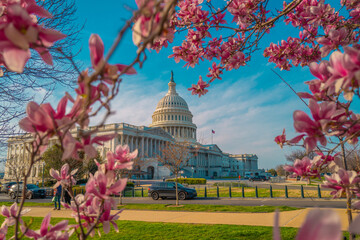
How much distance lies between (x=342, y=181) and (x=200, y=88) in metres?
2.95

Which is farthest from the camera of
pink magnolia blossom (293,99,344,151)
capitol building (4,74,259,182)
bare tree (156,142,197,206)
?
capitol building (4,74,259,182)

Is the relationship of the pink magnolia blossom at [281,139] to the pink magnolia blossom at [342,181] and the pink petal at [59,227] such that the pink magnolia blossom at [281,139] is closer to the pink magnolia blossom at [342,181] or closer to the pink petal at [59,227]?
the pink magnolia blossom at [342,181]

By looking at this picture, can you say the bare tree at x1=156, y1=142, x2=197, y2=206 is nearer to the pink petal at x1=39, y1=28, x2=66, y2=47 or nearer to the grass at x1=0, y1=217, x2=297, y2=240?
the grass at x1=0, y1=217, x2=297, y2=240

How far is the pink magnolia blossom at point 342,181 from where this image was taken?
2.23m

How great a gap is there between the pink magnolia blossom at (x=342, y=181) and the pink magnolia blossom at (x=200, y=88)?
2.82 m

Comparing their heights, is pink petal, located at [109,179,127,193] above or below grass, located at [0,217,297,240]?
above

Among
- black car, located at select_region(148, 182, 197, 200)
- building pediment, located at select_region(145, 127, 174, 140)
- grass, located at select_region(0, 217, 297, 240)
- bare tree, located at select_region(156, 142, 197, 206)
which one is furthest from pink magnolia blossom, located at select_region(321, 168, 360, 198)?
building pediment, located at select_region(145, 127, 174, 140)

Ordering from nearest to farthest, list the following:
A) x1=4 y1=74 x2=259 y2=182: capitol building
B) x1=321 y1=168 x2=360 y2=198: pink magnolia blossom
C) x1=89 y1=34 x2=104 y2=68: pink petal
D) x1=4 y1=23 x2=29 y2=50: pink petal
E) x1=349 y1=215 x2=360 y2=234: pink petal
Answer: x1=349 y1=215 x2=360 y2=234: pink petal
x1=4 y1=23 x2=29 y2=50: pink petal
x1=89 y1=34 x2=104 y2=68: pink petal
x1=321 y1=168 x2=360 y2=198: pink magnolia blossom
x1=4 y1=74 x2=259 y2=182: capitol building

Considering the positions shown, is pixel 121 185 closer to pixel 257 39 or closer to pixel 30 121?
pixel 30 121

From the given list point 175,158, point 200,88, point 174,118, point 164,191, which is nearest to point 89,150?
point 200,88

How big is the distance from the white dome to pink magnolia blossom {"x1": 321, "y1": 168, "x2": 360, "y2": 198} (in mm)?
92195

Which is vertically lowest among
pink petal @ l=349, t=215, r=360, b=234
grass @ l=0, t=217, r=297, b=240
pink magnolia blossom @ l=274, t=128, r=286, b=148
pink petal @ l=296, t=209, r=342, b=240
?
grass @ l=0, t=217, r=297, b=240

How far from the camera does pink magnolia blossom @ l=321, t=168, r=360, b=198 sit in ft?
7.32

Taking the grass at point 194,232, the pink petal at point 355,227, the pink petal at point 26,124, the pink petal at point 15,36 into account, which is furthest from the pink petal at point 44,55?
the grass at point 194,232
